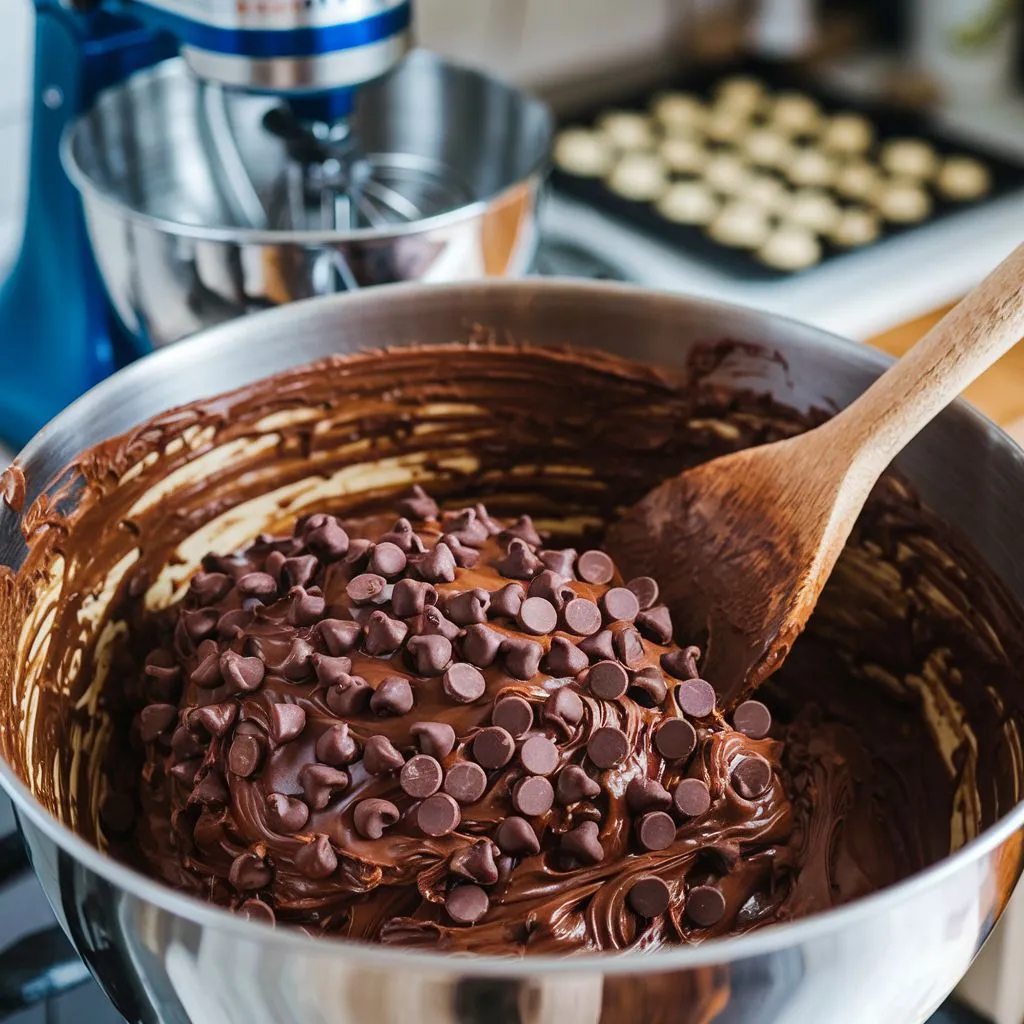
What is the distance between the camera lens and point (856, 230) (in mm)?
1664

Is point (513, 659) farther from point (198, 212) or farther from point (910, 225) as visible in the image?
point (910, 225)

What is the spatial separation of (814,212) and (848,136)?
0.27 m

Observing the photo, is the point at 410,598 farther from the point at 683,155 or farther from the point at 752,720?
the point at 683,155

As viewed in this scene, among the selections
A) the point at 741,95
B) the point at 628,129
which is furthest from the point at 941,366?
the point at 741,95

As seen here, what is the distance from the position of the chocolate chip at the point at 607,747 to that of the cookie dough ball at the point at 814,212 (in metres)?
1.14

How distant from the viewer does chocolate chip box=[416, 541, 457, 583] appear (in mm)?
803

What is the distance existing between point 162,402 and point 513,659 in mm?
314

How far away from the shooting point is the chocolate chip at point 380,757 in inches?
27.7

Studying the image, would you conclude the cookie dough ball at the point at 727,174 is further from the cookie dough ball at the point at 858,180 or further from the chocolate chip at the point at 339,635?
the chocolate chip at the point at 339,635

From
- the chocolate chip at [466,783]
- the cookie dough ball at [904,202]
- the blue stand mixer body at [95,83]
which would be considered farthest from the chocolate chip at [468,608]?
the cookie dough ball at [904,202]

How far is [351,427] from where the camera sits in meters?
0.96

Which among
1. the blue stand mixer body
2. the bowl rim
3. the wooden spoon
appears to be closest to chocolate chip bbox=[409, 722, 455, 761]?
the wooden spoon

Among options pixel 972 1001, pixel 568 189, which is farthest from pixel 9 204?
pixel 972 1001

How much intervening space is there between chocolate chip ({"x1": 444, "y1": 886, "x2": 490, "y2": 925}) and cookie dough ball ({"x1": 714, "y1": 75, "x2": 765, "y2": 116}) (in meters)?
1.62
